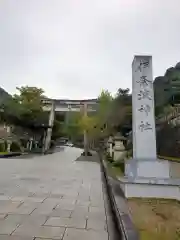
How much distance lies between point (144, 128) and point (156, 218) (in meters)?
2.27

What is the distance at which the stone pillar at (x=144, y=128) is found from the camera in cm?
513

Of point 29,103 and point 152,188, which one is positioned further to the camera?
point 29,103

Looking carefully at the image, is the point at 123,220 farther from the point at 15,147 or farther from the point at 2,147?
the point at 15,147

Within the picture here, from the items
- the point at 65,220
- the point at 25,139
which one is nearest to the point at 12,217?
the point at 65,220

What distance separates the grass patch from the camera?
9.83ft

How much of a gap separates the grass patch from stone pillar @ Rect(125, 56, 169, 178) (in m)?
0.63

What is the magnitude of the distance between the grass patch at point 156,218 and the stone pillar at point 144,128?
0.63 metres

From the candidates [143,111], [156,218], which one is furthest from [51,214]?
[143,111]

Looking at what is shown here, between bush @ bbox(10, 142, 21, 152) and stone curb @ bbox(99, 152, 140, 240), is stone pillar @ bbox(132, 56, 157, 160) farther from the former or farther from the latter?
bush @ bbox(10, 142, 21, 152)

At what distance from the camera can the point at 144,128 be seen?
5473 millimetres

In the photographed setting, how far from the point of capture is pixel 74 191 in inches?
235

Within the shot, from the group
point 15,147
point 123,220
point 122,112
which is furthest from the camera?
point 15,147

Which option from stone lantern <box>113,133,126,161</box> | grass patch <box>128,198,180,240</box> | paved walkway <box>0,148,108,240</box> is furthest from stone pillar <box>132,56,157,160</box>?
stone lantern <box>113,133,126,161</box>

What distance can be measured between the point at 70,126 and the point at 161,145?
17104 mm
